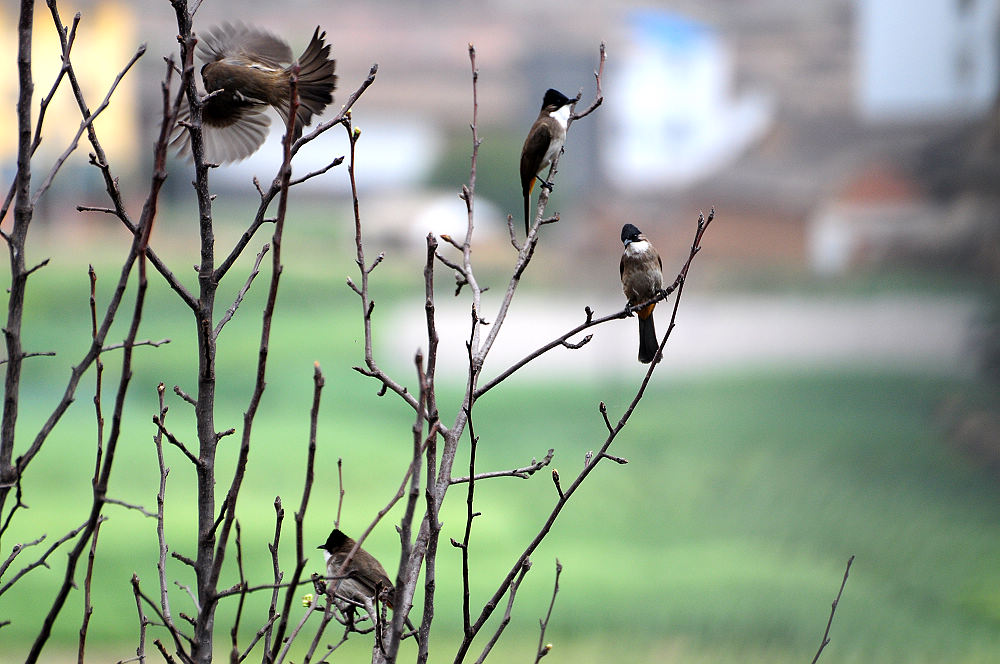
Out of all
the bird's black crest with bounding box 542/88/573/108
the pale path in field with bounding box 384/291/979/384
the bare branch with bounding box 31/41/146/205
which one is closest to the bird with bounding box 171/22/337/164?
the bare branch with bounding box 31/41/146/205

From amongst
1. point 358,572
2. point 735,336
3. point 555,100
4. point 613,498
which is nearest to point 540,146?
point 555,100

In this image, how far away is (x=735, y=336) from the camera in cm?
412

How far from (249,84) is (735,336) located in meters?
3.57

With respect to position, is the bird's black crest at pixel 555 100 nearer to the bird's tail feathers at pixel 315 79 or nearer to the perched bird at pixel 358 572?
the bird's tail feathers at pixel 315 79

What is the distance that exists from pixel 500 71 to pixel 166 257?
1696 mm

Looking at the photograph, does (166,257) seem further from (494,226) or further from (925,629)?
(925,629)

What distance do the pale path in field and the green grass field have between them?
3.5 inches

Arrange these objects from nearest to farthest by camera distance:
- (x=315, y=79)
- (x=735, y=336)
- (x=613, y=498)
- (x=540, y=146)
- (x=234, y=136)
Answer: (x=315, y=79) → (x=234, y=136) → (x=540, y=146) → (x=613, y=498) → (x=735, y=336)

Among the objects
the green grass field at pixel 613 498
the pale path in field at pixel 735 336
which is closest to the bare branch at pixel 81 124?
the green grass field at pixel 613 498

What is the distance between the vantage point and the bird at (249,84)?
0.72 m

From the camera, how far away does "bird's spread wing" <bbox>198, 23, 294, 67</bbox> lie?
0.78 meters

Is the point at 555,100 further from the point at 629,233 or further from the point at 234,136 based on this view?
the point at 234,136

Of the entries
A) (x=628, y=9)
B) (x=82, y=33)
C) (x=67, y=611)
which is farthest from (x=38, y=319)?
(x=628, y=9)

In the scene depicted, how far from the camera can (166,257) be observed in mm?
4293
